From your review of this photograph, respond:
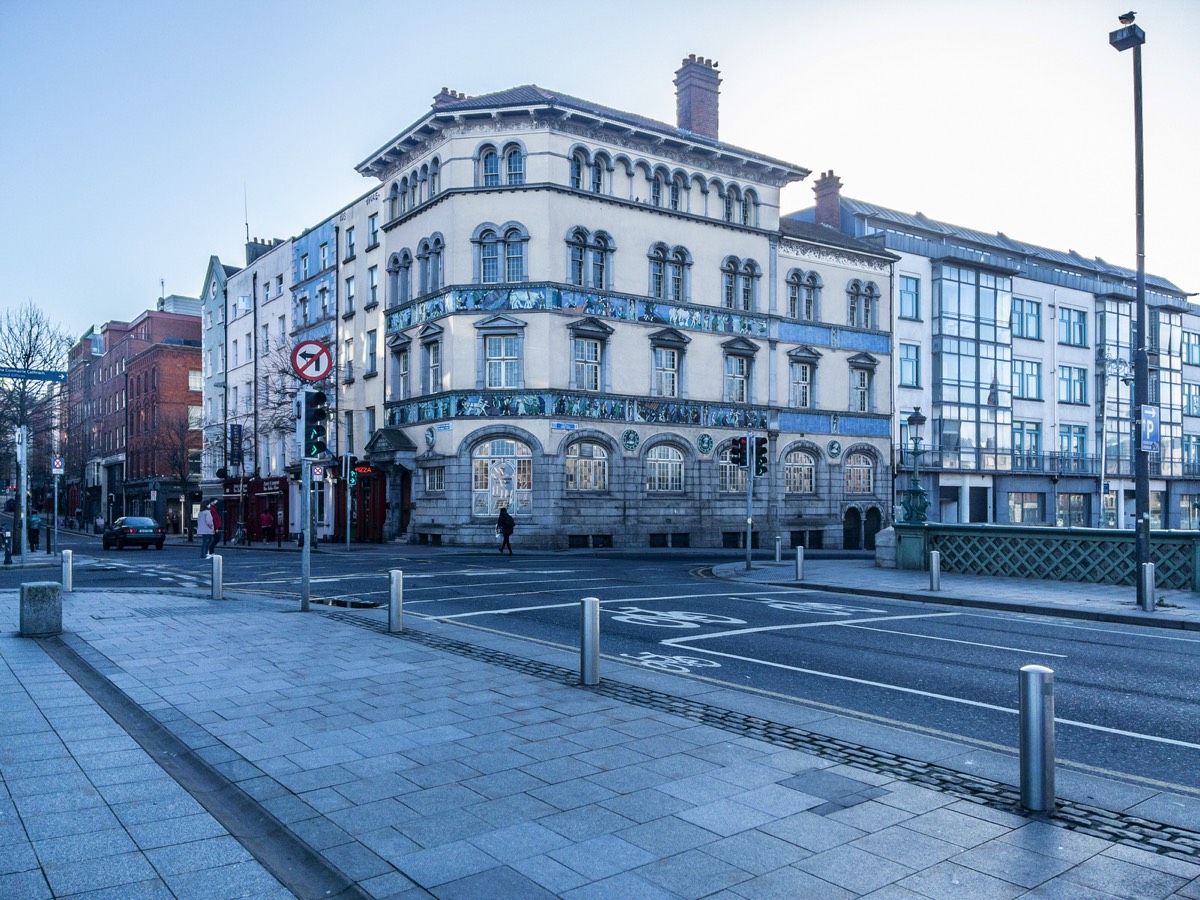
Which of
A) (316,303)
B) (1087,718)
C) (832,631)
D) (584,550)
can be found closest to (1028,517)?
(584,550)

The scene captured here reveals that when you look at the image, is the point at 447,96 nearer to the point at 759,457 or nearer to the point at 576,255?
the point at 576,255

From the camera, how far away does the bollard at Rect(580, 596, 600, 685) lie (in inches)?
338

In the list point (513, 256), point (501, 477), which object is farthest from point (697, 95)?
point (501, 477)

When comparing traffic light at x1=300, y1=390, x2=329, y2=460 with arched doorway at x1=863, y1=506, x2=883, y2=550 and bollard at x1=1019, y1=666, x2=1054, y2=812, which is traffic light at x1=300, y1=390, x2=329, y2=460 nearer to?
bollard at x1=1019, y1=666, x2=1054, y2=812

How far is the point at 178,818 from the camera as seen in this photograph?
5.10m

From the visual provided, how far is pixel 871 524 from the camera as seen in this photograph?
1780 inches

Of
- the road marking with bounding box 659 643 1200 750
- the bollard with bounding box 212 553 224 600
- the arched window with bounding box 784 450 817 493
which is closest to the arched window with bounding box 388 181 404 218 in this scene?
the arched window with bounding box 784 450 817 493

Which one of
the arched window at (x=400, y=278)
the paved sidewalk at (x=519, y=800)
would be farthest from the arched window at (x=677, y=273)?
the paved sidewalk at (x=519, y=800)

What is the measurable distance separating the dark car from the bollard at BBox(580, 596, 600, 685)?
35.9m

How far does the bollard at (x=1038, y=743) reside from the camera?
207 inches

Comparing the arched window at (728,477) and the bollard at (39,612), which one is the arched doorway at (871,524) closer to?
the arched window at (728,477)

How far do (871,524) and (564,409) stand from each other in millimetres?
18427

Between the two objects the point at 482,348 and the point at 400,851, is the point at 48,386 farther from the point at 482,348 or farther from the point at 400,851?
the point at 400,851

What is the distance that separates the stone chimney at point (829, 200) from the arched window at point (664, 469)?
19284 millimetres
